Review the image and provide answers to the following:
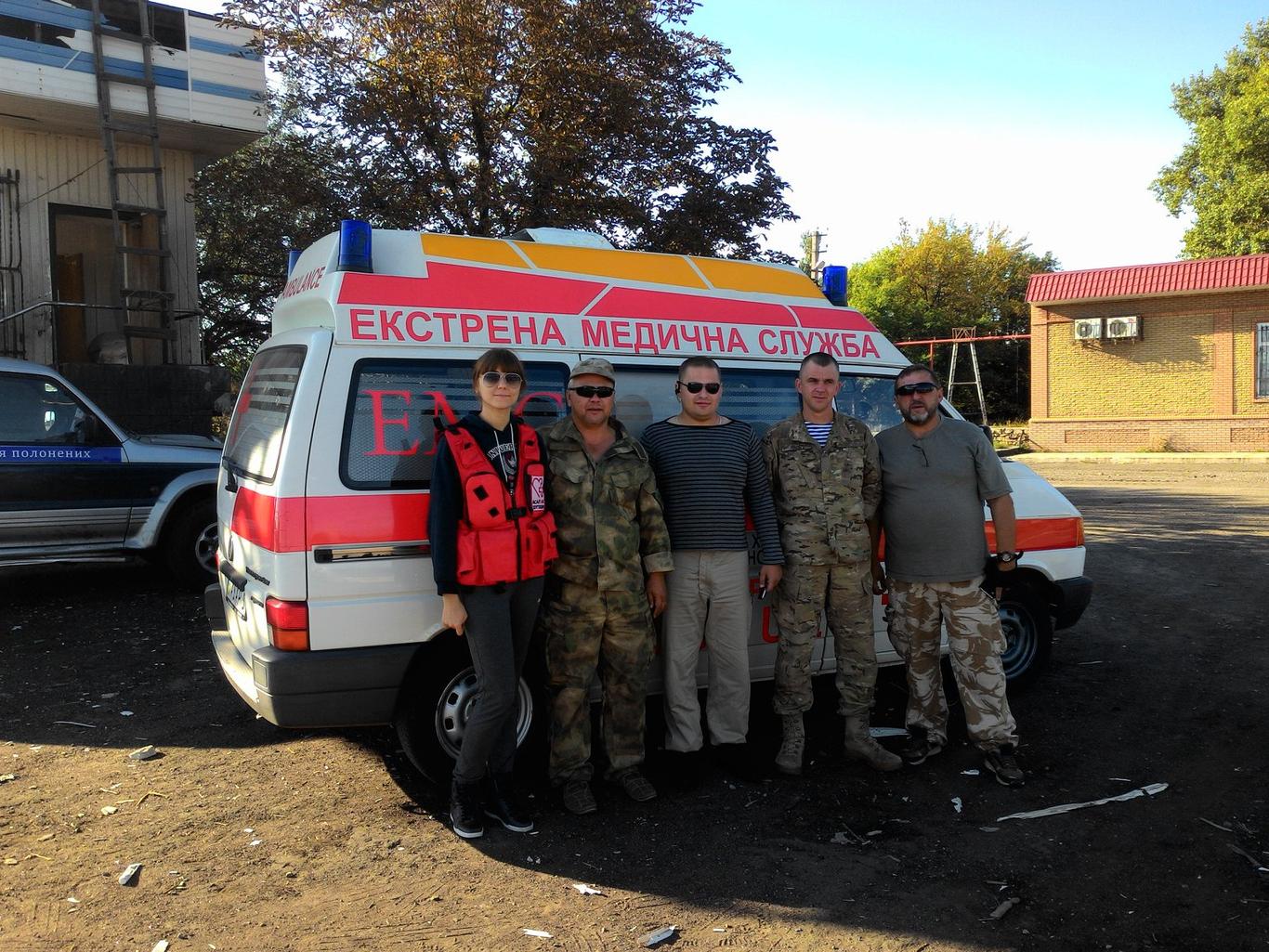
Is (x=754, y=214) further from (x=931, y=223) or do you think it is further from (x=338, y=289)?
(x=931, y=223)

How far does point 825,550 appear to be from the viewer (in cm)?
427

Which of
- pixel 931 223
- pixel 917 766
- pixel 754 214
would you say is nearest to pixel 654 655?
pixel 917 766

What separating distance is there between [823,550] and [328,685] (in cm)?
213

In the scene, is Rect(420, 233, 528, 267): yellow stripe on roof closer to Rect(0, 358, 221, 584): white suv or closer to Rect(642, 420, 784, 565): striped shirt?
Rect(642, 420, 784, 565): striped shirt

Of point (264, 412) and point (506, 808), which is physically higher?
point (264, 412)

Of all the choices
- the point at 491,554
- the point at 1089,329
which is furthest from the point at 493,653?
the point at 1089,329

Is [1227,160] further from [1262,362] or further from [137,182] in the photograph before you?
[137,182]

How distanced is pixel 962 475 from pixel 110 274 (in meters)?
13.1

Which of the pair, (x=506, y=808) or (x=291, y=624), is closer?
(x=291, y=624)

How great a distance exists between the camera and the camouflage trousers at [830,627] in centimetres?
431

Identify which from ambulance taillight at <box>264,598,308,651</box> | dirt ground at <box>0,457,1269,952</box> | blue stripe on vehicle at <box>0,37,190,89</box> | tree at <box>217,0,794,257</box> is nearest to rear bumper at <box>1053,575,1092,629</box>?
dirt ground at <box>0,457,1269,952</box>

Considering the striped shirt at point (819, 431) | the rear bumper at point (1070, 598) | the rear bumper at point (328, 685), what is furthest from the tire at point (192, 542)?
the rear bumper at point (1070, 598)

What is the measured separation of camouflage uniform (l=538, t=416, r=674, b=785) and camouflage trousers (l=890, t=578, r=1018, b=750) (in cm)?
121

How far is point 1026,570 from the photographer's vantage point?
5328mm
